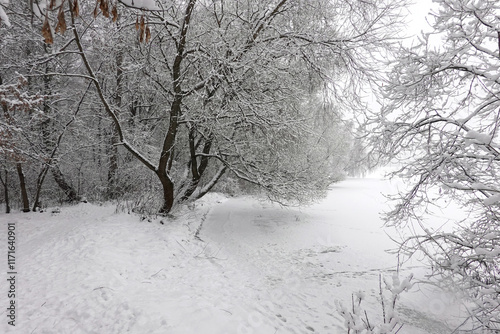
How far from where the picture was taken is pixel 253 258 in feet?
22.9

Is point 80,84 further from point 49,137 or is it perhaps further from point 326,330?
point 326,330

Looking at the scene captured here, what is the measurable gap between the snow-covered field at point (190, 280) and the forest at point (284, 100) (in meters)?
0.96

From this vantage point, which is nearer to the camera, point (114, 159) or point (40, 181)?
point (40, 181)

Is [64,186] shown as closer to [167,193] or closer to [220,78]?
[167,193]

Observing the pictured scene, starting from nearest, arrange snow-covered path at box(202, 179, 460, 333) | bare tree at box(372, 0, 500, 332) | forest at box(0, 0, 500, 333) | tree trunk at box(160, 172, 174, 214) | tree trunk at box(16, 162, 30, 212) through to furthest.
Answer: bare tree at box(372, 0, 500, 332) < forest at box(0, 0, 500, 333) < snow-covered path at box(202, 179, 460, 333) < tree trunk at box(160, 172, 174, 214) < tree trunk at box(16, 162, 30, 212)

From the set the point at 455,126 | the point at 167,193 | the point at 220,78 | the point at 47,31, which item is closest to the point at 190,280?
the point at 167,193

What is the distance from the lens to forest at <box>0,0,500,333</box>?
3.60 m

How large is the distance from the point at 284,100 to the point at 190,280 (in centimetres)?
Answer: 540

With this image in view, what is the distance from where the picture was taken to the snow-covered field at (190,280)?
3463mm

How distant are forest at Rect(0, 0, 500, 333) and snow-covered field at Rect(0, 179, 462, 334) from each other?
37.7 inches

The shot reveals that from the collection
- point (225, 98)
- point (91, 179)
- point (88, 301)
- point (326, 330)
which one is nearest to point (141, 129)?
point (91, 179)

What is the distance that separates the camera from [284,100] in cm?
790

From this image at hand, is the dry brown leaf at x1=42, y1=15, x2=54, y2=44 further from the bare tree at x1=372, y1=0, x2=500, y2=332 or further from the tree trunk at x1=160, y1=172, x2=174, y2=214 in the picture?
the tree trunk at x1=160, y1=172, x2=174, y2=214

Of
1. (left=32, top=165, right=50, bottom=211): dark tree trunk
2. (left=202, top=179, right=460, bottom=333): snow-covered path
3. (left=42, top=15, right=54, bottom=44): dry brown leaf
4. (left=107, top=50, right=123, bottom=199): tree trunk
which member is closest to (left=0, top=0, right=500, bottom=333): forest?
(left=42, top=15, right=54, bottom=44): dry brown leaf
